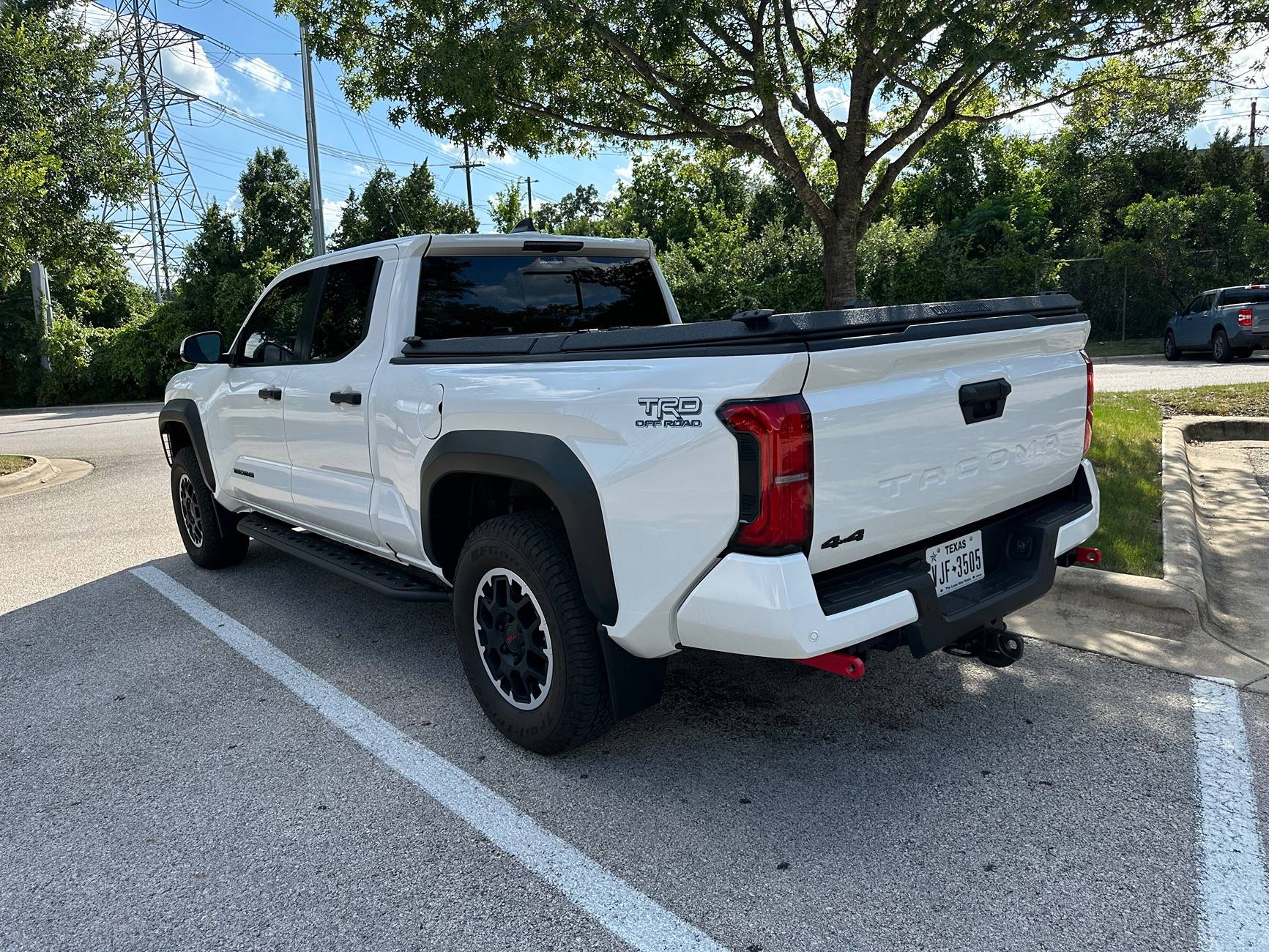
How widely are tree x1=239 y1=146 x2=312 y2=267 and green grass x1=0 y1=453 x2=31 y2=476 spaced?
1243cm

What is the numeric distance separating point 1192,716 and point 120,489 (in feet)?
32.2

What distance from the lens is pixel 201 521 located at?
5.99m

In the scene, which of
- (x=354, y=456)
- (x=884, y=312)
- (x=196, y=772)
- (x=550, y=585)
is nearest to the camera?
(x=884, y=312)

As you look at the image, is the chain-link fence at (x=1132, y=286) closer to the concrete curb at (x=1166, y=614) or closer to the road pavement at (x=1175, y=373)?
the road pavement at (x=1175, y=373)

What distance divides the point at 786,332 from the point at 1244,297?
746 inches

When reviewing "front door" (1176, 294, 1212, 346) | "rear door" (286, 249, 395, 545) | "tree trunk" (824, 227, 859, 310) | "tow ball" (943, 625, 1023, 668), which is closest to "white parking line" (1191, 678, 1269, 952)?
"tow ball" (943, 625, 1023, 668)

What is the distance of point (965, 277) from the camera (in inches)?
853

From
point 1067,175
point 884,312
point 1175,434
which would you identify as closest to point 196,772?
point 884,312

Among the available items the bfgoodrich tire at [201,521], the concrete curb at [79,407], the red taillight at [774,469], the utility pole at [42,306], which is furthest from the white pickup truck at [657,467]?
the utility pole at [42,306]

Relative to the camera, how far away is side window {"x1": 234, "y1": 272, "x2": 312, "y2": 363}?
15.7ft

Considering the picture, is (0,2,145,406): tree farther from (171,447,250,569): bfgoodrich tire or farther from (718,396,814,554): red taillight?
(718,396,814,554): red taillight

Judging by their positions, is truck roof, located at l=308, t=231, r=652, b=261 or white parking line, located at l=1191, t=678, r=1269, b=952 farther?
truck roof, located at l=308, t=231, r=652, b=261

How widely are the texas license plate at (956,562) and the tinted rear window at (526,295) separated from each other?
6.93 feet

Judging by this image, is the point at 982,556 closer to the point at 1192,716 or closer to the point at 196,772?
the point at 1192,716
